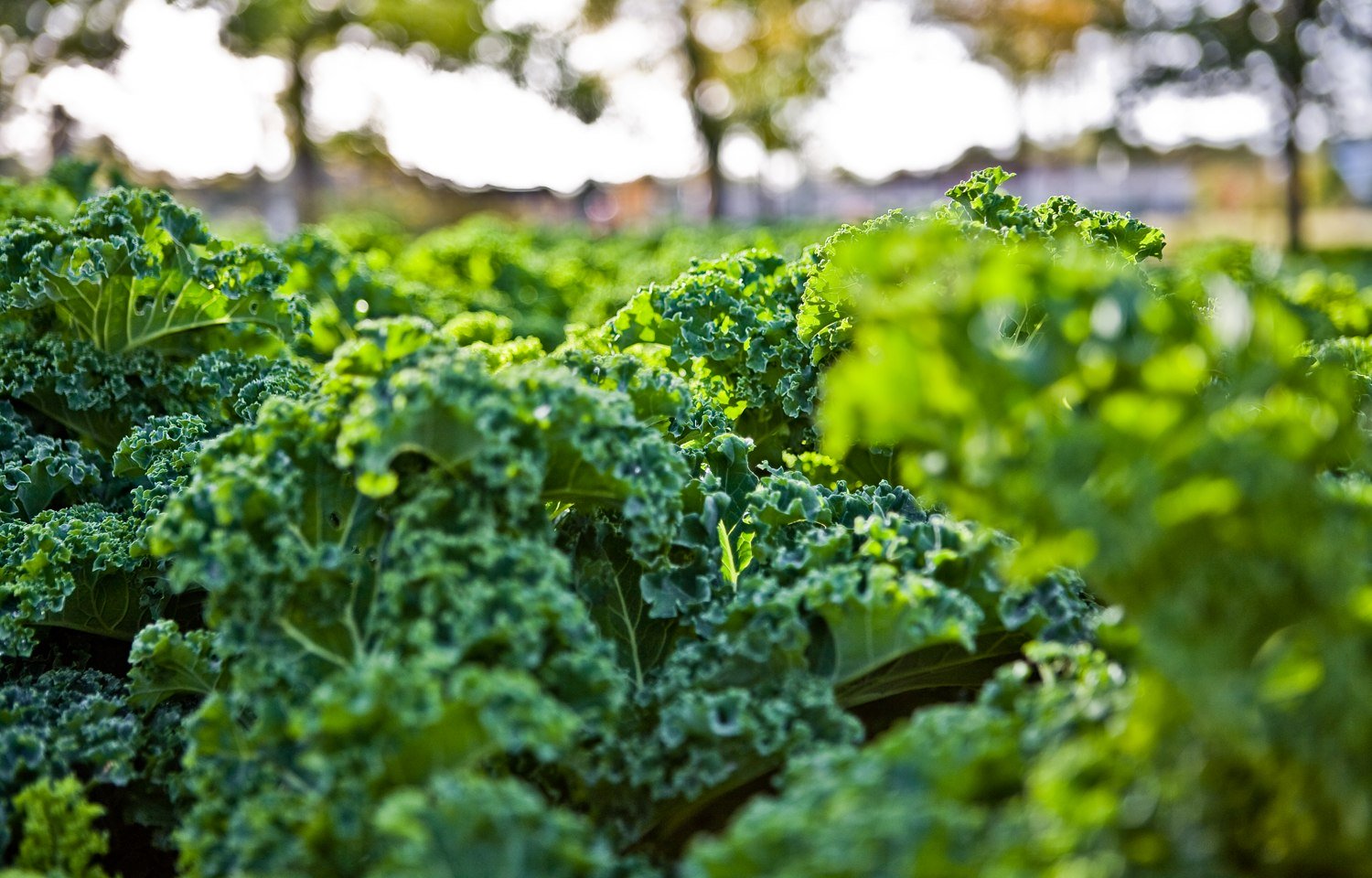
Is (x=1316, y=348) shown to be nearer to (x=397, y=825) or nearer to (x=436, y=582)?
(x=436, y=582)

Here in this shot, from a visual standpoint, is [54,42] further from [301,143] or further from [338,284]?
[338,284]

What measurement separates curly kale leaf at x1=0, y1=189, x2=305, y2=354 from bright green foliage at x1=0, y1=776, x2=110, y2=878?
1.91m

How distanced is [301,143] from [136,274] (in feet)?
91.7

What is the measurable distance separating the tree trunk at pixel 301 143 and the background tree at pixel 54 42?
458cm

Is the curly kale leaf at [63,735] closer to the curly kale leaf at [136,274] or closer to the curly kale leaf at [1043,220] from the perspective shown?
the curly kale leaf at [136,274]

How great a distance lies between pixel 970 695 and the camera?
2.95 meters

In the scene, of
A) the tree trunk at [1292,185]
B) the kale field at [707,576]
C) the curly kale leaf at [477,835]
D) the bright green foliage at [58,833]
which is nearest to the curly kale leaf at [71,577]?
the kale field at [707,576]

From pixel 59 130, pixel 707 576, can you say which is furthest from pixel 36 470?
pixel 59 130

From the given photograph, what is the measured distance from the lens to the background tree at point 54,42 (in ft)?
78.6

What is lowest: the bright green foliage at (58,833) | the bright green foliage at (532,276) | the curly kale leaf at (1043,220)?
the bright green foliage at (58,833)

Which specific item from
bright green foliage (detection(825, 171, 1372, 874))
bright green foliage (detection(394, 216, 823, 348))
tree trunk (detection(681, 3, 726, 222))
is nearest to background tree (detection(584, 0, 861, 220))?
tree trunk (detection(681, 3, 726, 222))

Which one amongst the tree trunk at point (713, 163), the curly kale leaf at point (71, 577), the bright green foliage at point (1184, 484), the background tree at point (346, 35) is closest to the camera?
the bright green foliage at point (1184, 484)

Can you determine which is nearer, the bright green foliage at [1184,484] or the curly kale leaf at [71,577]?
the bright green foliage at [1184,484]

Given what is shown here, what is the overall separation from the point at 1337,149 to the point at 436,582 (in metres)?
65.4
